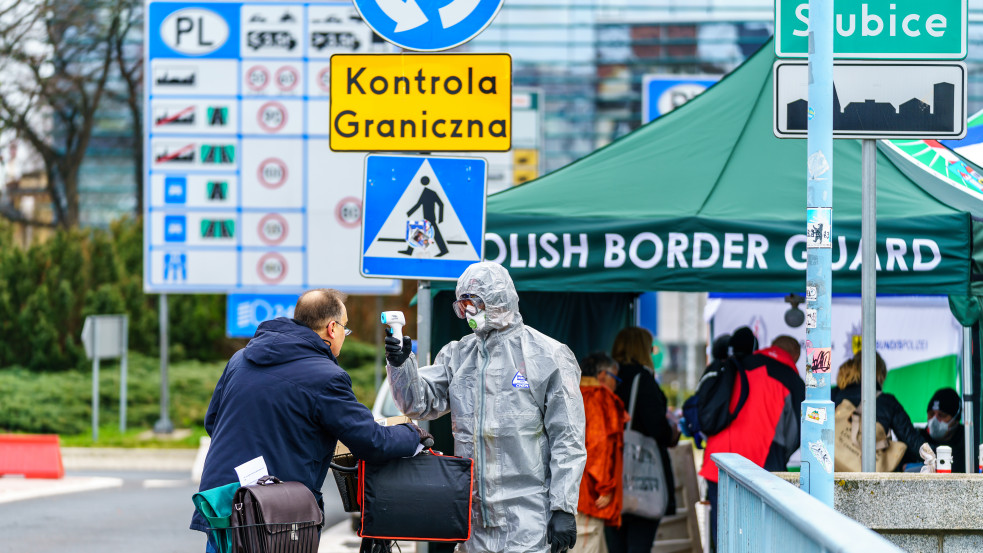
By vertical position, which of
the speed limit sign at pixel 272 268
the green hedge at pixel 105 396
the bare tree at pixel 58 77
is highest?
the bare tree at pixel 58 77

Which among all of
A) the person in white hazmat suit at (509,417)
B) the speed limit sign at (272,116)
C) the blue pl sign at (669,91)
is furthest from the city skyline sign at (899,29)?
the speed limit sign at (272,116)

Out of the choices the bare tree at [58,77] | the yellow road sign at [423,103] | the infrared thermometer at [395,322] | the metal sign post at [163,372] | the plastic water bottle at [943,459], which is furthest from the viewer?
the bare tree at [58,77]

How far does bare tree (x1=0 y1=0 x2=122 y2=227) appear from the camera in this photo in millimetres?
→ 28234

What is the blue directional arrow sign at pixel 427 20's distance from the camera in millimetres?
6082

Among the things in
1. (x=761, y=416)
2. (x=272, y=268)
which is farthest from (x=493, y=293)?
(x=272, y=268)

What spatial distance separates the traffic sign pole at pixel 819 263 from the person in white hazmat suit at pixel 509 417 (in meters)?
Answer: 0.94

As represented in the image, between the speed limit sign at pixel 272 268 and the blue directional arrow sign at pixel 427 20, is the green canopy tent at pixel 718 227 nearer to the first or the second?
the blue directional arrow sign at pixel 427 20

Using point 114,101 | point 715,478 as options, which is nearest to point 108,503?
point 715,478

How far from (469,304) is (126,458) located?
16154 mm

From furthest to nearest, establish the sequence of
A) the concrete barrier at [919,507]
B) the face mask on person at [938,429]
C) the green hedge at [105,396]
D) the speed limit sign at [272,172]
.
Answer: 1. the green hedge at [105,396]
2. the speed limit sign at [272,172]
3. the face mask on person at [938,429]
4. the concrete barrier at [919,507]

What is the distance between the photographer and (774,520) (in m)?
4.11

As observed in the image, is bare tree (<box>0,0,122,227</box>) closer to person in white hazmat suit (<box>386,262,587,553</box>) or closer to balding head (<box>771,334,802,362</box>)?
balding head (<box>771,334,802,362</box>)

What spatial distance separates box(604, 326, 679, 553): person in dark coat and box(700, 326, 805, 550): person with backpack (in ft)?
1.35

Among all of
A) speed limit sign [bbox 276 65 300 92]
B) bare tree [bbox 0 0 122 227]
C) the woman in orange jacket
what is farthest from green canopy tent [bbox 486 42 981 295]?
bare tree [bbox 0 0 122 227]
